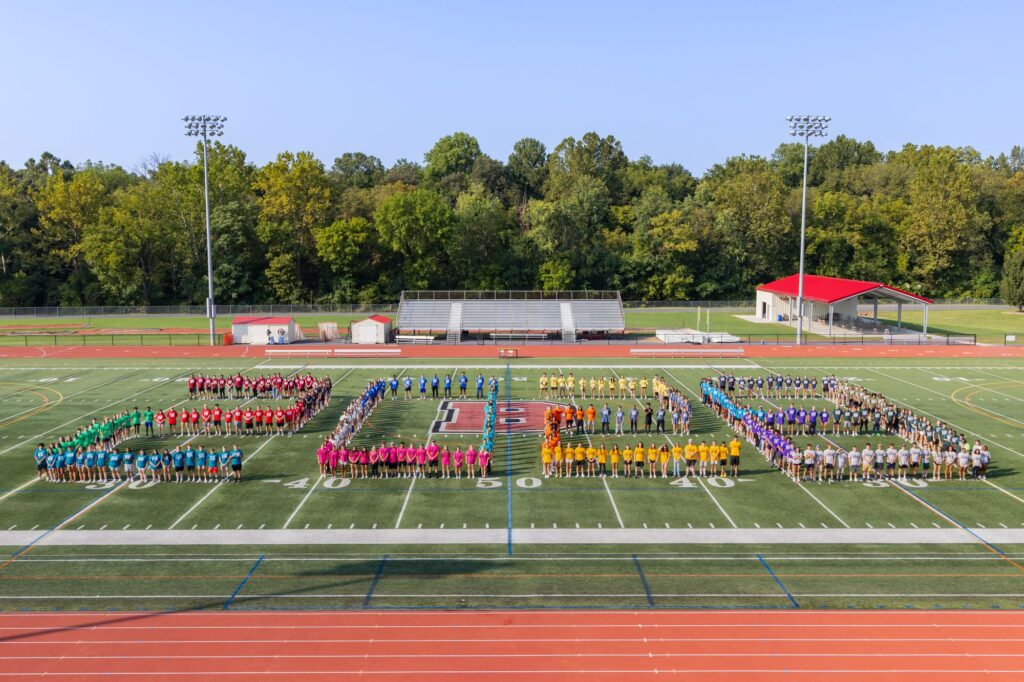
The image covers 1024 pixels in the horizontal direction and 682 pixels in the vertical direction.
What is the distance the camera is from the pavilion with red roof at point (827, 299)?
5422 centimetres

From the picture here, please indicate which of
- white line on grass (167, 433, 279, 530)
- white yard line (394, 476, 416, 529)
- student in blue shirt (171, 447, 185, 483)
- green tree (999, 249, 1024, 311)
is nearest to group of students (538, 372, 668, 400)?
white yard line (394, 476, 416, 529)

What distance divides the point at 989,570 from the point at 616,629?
300 inches

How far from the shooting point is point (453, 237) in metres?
76.5

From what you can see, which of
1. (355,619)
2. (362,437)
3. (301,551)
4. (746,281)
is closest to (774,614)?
(355,619)

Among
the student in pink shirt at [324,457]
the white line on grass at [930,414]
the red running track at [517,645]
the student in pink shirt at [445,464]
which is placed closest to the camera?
the red running track at [517,645]

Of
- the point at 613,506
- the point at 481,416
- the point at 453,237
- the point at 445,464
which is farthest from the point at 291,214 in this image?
the point at 613,506

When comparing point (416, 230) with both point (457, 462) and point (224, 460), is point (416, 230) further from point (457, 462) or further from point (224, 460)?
point (457, 462)

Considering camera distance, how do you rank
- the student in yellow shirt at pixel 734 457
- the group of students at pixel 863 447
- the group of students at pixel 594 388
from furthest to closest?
the group of students at pixel 594 388 < the student in yellow shirt at pixel 734 457 < the group of students at pixel 863 447

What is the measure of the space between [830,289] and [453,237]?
3450 centimetres

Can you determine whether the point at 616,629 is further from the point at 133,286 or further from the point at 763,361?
the point at 133,286

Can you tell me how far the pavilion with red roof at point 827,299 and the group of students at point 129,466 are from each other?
4456 cm

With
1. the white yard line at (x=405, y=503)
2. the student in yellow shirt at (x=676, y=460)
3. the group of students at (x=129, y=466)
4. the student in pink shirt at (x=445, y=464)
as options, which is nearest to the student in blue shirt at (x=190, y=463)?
the group of students at (x=129, y=466)

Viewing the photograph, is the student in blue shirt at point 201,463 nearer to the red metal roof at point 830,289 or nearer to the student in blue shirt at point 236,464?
the student in blue shirt at point 236,464

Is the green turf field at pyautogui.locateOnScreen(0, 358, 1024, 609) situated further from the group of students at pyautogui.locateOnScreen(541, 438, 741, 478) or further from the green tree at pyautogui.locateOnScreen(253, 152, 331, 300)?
the green tree at pyautogui.locateOnScreen(253, 152, 331, 300)
